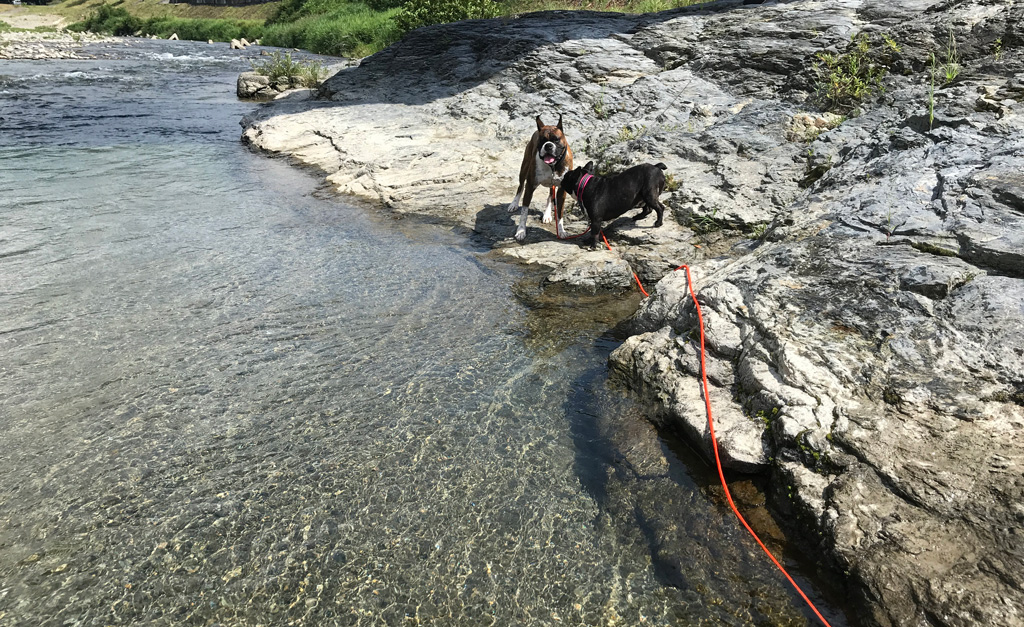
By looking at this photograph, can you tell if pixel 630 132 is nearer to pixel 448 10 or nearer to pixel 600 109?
pixel 600 109

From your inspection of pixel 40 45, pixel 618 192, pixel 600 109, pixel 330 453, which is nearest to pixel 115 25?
pixel 40 45

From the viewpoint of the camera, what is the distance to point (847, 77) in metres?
8.40

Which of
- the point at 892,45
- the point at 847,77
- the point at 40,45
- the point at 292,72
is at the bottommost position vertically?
the point at 847,77

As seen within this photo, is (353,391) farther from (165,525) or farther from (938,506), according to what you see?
(938,506)

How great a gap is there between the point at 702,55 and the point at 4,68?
30044mm

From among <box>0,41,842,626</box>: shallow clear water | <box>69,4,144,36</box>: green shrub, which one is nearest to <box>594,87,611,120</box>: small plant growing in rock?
<box>0,41,842,626</box>: shallow clear water

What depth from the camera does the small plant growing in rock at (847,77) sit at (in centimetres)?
823

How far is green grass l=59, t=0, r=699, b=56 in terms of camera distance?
72.4 feet

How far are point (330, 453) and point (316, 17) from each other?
4594cm

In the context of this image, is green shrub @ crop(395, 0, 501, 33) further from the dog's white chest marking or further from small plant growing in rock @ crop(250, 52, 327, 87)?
the dog's white chest marking

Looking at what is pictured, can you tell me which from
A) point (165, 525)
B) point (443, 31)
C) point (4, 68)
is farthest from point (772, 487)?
point (4, 68)

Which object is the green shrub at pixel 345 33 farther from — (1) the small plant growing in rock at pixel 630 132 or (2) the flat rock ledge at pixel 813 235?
(1) the small plant growing in rock at pixel 630 132

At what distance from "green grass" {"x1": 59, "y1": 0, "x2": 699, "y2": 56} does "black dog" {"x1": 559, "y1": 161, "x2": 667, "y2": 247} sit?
36.4ft

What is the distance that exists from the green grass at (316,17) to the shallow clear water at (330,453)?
14033mm
